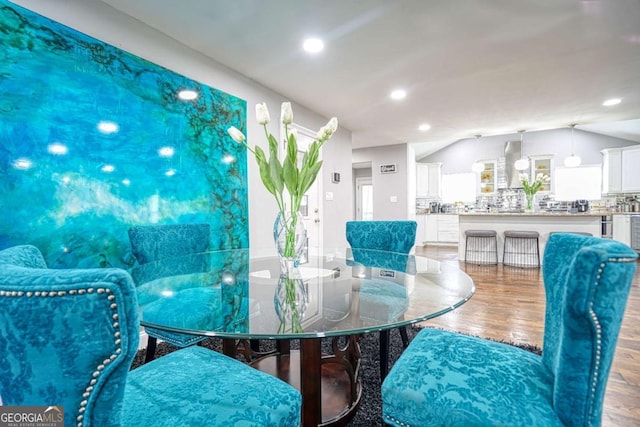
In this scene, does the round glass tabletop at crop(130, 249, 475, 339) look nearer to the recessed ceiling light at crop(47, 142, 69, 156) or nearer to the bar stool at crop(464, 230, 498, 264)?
the recessed ceiling light at crop(47, 142, 69, 156)

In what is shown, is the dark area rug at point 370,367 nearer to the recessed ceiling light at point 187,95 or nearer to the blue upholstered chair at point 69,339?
the blue upholstered chair at point 69,339

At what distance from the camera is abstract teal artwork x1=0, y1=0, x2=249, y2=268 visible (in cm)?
160

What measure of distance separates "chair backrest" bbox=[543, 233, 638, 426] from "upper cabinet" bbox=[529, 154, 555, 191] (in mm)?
8309

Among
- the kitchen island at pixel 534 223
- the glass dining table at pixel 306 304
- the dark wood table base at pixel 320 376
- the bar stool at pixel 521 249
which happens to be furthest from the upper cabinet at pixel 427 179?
the dark wood table base at pixel 320 376

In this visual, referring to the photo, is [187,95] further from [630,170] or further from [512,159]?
[630,170]

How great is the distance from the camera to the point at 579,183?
7.25 meters

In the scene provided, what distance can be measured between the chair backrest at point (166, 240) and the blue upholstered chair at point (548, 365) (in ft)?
5.40

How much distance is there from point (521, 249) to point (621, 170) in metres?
3.58

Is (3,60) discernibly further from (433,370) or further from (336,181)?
(336,181)

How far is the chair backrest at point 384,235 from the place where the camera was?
2395 mm

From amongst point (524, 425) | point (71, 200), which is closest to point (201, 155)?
point (71, 200)

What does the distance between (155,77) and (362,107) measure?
8.69 ft

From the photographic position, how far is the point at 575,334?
0.68m

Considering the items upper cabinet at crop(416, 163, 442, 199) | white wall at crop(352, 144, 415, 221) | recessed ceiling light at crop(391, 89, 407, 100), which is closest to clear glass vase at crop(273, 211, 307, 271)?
recessed ceiling light at crop(391, 89, 407, 100)
